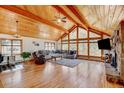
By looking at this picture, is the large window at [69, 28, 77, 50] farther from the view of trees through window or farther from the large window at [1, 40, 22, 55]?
the large window at [1, 40, 22, 55]

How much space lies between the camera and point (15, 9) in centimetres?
412

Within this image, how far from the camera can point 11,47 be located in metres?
7.28

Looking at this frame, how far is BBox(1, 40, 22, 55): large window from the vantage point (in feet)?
22.4

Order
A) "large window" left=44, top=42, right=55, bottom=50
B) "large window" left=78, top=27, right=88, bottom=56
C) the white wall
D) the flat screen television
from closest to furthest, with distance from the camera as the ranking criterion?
the flat screen television
the white wall
"large window" left=78, top=27, right=88, bottom=56
"large window" left=44, top=42, right=55, bottom=50

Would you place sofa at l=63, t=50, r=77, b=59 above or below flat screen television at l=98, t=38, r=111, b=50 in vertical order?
below

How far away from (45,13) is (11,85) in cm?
337

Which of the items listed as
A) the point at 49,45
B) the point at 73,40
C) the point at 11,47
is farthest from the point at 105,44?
the point at 49,45

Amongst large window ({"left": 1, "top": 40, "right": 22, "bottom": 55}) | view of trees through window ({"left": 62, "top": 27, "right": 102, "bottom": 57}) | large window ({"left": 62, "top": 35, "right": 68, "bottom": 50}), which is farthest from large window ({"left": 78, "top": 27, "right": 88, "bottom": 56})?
large window ({"left": 1, "top": 40, "right": 22, "bottom": 55})

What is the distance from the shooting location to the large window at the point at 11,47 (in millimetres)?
6824

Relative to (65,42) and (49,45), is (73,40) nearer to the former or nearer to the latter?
(65,42)

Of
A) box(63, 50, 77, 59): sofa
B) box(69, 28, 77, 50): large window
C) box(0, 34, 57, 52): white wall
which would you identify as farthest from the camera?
box(69, 28, 77, 50): large window
